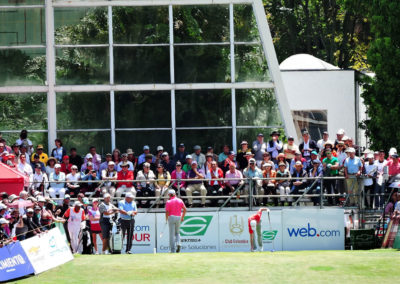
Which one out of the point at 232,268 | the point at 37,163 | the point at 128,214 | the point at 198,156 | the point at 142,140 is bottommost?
the point at 232,268

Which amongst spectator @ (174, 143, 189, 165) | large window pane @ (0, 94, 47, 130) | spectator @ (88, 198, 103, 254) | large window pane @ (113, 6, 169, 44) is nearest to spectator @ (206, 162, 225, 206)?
spectator @ (174, 143, 189, 165)

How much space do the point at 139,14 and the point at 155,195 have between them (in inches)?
272

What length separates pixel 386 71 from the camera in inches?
1501

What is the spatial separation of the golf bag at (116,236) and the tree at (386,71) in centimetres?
1382

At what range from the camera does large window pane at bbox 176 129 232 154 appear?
110ft

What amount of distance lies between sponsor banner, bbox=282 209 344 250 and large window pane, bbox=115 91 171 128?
235 inches

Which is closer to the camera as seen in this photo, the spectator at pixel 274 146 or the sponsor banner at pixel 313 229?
the sponsor banner at pixel 313 229

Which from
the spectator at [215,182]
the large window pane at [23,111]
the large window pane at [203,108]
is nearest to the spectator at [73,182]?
the large window pane at [23,111]

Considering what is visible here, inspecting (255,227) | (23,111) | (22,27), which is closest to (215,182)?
(255,227)

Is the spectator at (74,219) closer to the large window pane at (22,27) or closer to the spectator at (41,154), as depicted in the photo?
the spectator at (41,154)

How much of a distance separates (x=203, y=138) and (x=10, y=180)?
8.08 m

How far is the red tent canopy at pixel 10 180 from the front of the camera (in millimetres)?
27594

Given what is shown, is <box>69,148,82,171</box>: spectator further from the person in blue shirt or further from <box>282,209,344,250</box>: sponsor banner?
<box>282,209,344,250</box>: sponsor banner

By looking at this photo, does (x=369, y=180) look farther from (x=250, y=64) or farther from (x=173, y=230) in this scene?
(x=250, y=64)
